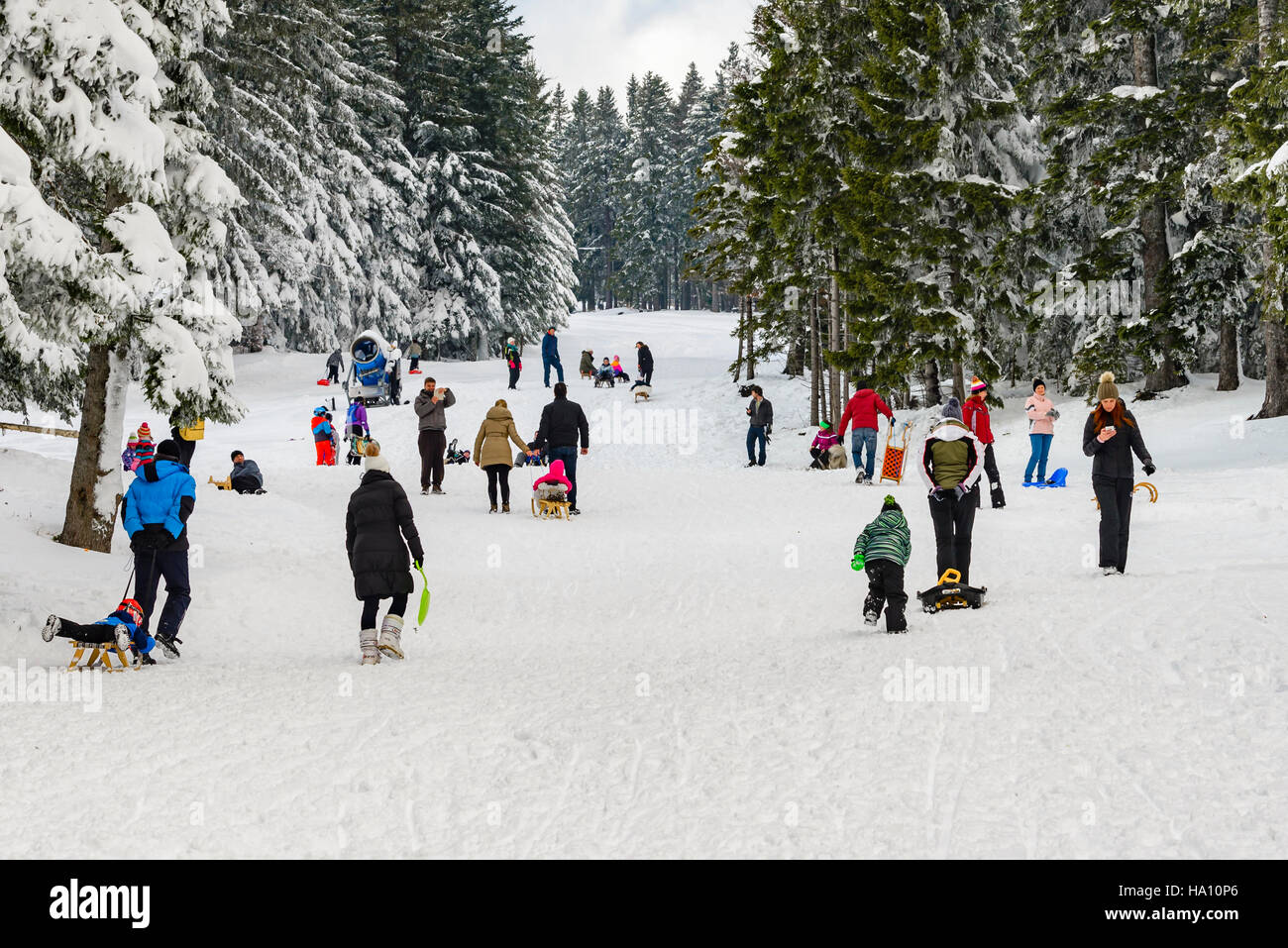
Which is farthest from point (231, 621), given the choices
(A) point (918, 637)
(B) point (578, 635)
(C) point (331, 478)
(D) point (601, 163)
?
(D) point (601, 163)

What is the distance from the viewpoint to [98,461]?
11.7m

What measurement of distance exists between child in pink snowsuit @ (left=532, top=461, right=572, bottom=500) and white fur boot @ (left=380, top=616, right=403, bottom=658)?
777cm

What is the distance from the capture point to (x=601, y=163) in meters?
92.7

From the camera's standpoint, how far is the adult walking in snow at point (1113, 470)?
991cm

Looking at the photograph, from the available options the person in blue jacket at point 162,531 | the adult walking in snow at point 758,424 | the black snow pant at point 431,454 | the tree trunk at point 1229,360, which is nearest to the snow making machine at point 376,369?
the black snow pant at point 431,454

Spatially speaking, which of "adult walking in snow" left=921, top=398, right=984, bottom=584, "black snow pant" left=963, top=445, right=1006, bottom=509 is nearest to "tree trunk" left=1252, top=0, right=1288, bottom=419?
"black snow pant" left=963, top=445, right=1006, bottom=509

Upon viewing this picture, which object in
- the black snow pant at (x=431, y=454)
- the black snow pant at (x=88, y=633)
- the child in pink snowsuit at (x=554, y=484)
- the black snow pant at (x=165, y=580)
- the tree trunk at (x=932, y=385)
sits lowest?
the black snow pant at (x=88, y=633)

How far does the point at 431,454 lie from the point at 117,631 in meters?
10.2

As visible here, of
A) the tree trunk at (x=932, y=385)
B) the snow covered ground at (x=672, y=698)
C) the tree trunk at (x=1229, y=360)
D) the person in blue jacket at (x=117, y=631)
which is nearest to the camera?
the snow covered ground at (x=672, y=698)

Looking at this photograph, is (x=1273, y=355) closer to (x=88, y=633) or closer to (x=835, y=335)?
(x=835, y=335)

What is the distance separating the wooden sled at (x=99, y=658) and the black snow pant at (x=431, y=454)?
31.9ft
